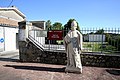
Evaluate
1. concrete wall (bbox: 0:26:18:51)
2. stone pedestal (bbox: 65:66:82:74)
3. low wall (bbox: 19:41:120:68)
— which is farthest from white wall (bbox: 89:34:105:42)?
concrete wall (bbox: 0:26:18:51)

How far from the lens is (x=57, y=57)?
1100cm

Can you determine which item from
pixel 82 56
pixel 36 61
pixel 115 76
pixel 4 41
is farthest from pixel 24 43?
pixel 4 41

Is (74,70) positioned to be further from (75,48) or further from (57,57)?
(57,57)

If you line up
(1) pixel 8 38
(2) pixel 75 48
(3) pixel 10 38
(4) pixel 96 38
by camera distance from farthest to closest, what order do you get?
(3) pixel 10 38
(1) pixel 8 38
(4) pixel 96 38
(2) pixel 75 48

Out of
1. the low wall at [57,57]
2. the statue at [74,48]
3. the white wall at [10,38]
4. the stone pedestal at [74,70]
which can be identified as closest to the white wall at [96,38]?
the low wall at [57,57]

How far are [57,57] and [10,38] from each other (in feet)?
36.0

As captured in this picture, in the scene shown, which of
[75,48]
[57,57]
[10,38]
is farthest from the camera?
[10,38]

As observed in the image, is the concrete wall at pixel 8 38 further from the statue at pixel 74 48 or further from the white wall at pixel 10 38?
the statue at pixel 74 48

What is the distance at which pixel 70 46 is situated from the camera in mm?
8727

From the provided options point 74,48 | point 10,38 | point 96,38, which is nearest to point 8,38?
point 10,38

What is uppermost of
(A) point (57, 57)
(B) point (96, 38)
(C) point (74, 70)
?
(B) point (96, 38)

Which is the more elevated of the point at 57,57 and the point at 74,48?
the point at 74,48

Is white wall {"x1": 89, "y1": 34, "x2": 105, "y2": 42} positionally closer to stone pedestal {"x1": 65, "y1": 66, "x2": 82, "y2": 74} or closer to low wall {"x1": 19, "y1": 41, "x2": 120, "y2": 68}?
low wall {"x1": 19, "y1": 41, "x2": 120, "y2": 68}

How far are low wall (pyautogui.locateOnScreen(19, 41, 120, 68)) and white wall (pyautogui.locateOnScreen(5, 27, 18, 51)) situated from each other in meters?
8.36
